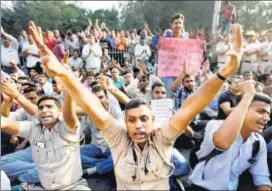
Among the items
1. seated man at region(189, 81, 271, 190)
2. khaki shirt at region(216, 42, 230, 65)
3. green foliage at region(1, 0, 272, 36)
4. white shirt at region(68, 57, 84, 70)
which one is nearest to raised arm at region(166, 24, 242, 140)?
seated man at region(189, 81, 271, 190)

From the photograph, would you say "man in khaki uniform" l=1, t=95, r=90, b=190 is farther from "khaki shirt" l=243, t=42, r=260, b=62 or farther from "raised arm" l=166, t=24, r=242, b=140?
"khaki shirt" l=243, t=42, r=260, b=62

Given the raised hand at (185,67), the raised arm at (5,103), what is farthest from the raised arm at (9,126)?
the raised hand at (185,67)

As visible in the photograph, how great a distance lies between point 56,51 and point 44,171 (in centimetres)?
697

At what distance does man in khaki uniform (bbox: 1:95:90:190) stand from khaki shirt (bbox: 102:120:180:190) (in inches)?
28.3

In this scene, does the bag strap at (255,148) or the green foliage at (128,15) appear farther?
the green foliage at (128,15)

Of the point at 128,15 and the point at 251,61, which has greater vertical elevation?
the point at 128,15

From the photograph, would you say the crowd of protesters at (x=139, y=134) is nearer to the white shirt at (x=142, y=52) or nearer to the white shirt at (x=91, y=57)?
the white shirt at (x=91, y=57)

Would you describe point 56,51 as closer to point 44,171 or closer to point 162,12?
point 44,171

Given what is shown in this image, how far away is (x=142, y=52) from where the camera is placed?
10.8 meters

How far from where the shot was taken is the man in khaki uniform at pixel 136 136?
7.44 feet

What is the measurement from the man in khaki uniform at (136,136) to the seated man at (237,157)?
1.21 ft

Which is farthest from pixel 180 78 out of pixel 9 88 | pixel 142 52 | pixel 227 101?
pixel 142 52

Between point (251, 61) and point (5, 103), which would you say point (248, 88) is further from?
point (251, 61)

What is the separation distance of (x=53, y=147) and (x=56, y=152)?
0.05 metres
